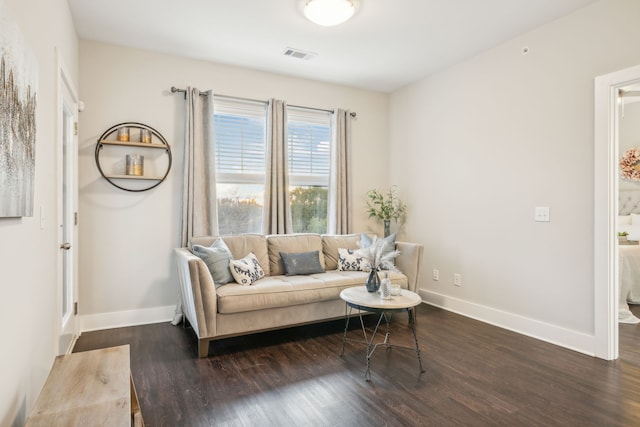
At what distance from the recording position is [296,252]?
3.88 meters

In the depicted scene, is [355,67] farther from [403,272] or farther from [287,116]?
[403,272]

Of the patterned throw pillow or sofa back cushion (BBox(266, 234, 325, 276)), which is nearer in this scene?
sofa back cushion (BBox(266, 234, 325, 276))

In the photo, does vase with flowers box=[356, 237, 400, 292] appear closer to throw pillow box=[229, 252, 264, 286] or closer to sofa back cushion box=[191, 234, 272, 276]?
throw pillow box=[229, 252, 264, 286]

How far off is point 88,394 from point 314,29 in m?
3.13

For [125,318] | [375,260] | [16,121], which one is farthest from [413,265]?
[16,121]

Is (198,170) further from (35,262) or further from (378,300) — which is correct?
(378,300)

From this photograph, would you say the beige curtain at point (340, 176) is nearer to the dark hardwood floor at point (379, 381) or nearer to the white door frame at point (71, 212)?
the dark hardwood floor at point (379, 381)

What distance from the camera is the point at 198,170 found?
12.5 feet

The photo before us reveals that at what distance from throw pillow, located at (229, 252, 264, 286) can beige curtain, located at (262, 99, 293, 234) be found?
0.84m

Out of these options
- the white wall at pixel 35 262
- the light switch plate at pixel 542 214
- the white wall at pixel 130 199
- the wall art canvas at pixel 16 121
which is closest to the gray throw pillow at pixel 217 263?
the white wall at pixel 130 199

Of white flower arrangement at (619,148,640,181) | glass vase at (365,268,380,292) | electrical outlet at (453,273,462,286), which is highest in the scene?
white flower arrangement at (619,148,640,181)

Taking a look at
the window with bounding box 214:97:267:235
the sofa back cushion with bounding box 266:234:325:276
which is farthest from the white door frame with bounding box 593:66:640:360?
the window with bounding box 214:97:267:235

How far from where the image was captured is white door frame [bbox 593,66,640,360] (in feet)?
9.07

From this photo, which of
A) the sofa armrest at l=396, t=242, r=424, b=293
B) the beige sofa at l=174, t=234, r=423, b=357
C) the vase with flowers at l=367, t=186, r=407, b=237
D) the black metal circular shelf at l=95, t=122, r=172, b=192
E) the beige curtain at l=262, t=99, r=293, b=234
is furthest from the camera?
the vase with flowers at l=367, t=186, r=407, b=237
